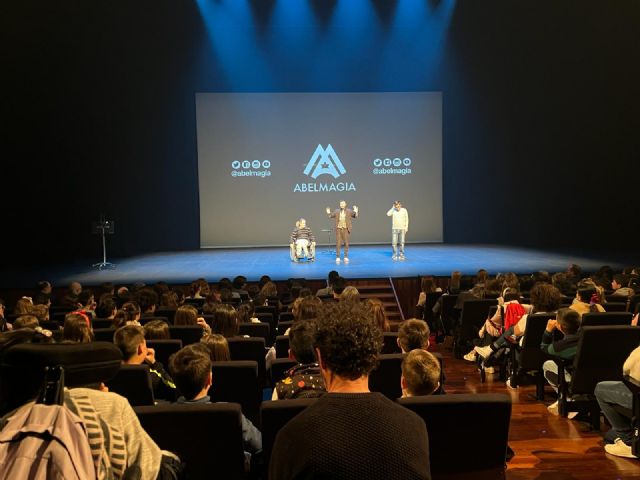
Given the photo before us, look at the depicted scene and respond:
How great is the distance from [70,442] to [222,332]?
142 inches

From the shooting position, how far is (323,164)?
1669cm

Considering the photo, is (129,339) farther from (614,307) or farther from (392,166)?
(392,166)

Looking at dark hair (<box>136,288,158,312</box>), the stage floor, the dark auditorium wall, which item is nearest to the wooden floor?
dark hair (<box>136,288,158,312</box>)

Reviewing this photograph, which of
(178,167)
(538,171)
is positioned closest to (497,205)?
(538,171)

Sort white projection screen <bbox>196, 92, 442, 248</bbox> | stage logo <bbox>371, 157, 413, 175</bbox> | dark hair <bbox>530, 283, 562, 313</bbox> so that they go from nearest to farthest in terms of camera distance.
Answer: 1. dark hair <bbox>530, 283, 562, 313</bbox>
2. white projection screen <bbox>196, 92, 442, 248</bbox>
3. stage logo <bbox>371, 157, 413, 175</bbox>

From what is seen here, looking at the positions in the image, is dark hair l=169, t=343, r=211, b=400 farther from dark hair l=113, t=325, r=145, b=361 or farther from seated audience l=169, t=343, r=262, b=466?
dark hair l=113, t=325, r=145, b=361

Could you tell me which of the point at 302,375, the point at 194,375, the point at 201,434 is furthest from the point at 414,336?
the point at 201,434

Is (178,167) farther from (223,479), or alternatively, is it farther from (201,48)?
(223,479)

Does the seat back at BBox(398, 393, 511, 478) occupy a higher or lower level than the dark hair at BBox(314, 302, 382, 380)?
lower

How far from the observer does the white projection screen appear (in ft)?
54.0

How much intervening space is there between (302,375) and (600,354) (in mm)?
2414

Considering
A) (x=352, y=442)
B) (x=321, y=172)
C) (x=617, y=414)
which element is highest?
(x=321, y=172)

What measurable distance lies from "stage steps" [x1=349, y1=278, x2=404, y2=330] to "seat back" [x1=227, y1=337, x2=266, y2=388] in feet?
20.9

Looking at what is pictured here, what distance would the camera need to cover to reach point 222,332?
490 centimetres
